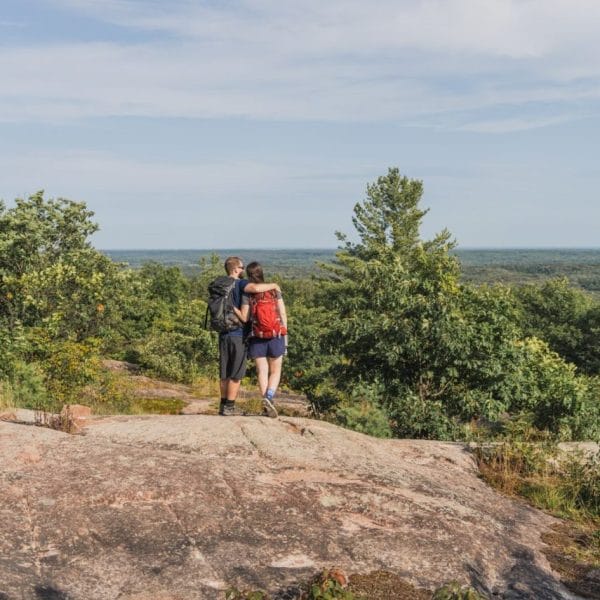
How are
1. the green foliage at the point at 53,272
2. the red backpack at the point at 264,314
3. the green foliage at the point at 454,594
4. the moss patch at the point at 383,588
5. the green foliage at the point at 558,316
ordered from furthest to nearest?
the green foliage at the point at 558,316
the green foliage at the point at 53,272
the red backpack at the point at 264,314
the moss patch at the point at 383,588
the green foliage at the point at 454,594

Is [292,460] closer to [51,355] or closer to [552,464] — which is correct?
[552,464]

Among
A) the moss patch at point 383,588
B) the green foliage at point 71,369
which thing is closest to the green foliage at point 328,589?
the moss patch at point 383,588

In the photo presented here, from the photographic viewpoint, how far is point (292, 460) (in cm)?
733

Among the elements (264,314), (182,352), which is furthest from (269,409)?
(182,352)

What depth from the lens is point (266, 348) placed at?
933 cm

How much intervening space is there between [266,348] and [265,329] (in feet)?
1.27

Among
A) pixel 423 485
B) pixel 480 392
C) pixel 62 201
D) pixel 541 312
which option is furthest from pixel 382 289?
pixel 541 312

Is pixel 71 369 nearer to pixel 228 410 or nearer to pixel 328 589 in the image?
pixel 228 410

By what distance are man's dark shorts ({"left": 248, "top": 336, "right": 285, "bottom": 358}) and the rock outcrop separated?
4.60 feet

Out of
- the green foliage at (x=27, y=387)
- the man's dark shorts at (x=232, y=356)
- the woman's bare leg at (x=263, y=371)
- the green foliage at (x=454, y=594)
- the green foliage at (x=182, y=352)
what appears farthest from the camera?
the green foliage at (x=182, y=352)

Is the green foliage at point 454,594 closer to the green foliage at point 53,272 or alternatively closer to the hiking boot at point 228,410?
the hiking boot at point 228,410

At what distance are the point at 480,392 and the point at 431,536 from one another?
25.0ft

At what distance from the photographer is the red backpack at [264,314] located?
9.02m

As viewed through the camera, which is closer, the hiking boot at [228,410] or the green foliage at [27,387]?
the hiking boot at [228,410]
